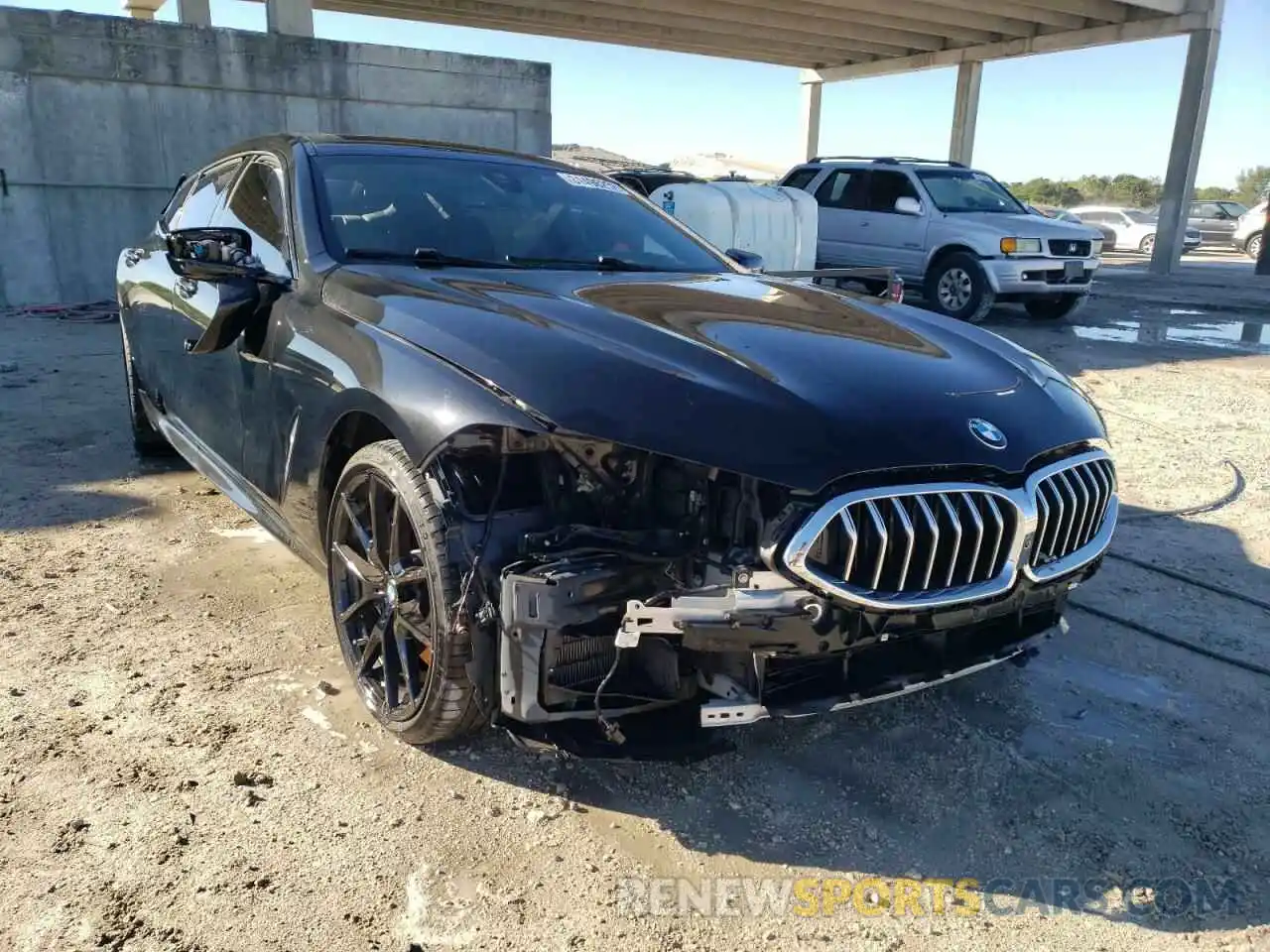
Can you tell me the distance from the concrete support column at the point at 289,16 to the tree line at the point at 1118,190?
48.9 metres

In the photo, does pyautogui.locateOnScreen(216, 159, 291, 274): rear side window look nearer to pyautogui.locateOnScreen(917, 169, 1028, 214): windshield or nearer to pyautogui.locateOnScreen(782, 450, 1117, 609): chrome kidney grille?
pyautogui.locateOnScreen(782, 450, 1117, 609): chrome kidney grille

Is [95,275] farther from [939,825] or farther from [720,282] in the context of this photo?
[939,825]

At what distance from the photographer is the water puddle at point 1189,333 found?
10.8 m

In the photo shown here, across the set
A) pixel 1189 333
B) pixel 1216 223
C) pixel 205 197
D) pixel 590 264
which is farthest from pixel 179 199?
pixel 1216 223

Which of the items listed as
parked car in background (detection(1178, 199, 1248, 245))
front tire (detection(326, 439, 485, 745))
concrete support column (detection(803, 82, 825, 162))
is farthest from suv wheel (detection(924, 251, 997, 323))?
parked car in background (detection(1178, 199, 1248, 245))

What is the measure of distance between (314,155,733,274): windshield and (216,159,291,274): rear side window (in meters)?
0.18

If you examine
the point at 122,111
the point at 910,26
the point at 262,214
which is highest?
the point at 910,26

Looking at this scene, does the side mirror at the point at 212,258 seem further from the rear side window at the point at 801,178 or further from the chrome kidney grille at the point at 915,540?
the rear side window at the point at 801,178

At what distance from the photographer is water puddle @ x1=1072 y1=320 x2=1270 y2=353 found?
10844 millimetres

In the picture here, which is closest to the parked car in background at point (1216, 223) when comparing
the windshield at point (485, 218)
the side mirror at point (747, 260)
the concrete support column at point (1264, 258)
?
the concrete support column at point (1264, 258)

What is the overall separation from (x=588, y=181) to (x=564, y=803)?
8.68 ft

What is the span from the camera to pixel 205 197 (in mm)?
4383

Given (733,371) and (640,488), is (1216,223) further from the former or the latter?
(640,488)

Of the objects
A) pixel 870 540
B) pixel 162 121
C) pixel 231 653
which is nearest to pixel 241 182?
pixel 231 653
